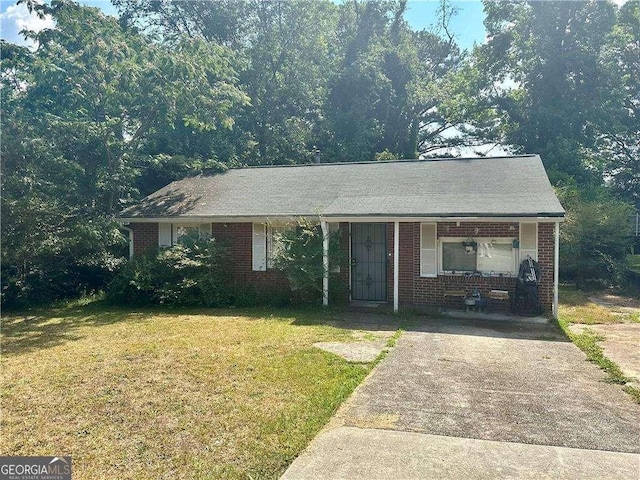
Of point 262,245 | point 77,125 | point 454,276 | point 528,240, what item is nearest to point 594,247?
point 528,240

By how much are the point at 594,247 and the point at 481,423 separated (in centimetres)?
1338

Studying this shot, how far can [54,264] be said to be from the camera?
12367 mm

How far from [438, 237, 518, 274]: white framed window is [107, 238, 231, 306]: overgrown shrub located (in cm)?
548

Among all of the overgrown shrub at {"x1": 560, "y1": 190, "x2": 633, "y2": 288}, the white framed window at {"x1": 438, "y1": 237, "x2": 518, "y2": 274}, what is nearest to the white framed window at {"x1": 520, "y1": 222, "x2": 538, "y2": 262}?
the white framed window at {"x1": 438, "y1": 237, "x2": 518, "y2": 274}

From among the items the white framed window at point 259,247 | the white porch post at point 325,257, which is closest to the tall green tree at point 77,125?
the white framed window at point 259,247

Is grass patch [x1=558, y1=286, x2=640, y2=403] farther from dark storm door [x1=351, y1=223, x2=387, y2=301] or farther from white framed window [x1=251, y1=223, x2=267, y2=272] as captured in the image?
white framed window [x1=251, y1=223, x2=267, y2=272]

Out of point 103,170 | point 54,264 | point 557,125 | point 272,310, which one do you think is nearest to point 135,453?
point 272,310

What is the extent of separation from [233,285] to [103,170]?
5.49 meters

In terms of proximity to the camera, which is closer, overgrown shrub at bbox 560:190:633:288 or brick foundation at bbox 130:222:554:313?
brick foundation at bbox 130:222:554:313

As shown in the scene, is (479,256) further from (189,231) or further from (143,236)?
(143,236)

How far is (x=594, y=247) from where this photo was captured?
15.2 meters

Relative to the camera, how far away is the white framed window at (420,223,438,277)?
10750 mm

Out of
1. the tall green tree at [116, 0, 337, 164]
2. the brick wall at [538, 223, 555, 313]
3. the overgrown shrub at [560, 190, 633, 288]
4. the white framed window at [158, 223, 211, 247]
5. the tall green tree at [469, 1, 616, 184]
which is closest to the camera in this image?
the brick wall at [538, 223, 555, 313]

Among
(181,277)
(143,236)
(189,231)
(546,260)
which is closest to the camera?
(546,260)
